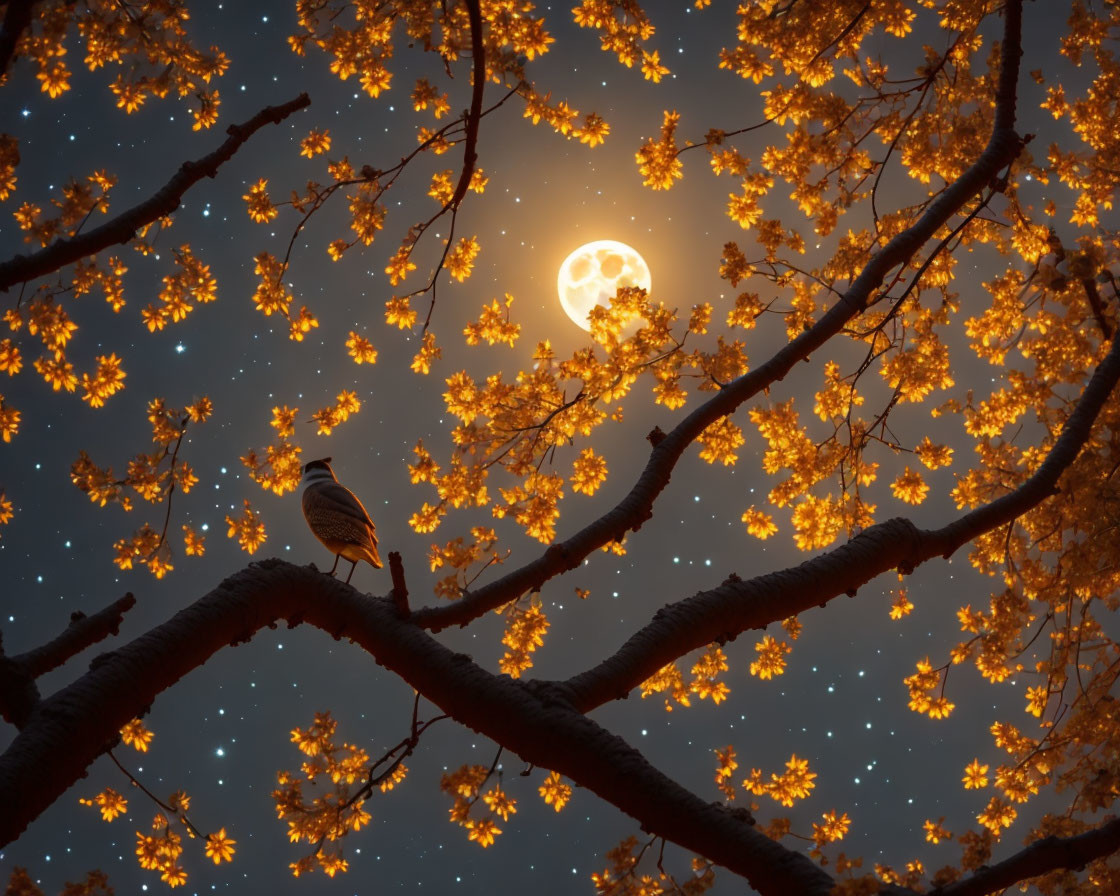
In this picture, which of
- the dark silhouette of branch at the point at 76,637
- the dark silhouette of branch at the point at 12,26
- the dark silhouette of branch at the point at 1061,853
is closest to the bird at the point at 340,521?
the dark silhouette of branch at the point at 76,637

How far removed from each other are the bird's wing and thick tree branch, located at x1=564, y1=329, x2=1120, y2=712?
2.26 m

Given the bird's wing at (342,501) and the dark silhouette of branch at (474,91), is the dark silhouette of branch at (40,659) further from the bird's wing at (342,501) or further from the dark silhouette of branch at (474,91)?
the dark silhouette of branch at (474,91)

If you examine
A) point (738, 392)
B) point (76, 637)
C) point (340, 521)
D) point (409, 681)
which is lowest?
point (409, 681)

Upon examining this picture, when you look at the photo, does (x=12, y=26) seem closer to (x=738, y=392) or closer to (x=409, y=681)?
(x=409, y=681)

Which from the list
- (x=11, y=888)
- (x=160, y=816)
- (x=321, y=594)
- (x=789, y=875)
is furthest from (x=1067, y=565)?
(x=11, y=888)

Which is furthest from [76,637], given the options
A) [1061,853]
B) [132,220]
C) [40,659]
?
[1061,853]

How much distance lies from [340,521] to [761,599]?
2.56 metres

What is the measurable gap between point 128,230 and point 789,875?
364 cm

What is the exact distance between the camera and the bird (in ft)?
14.3

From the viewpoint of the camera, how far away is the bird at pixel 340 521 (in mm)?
4352

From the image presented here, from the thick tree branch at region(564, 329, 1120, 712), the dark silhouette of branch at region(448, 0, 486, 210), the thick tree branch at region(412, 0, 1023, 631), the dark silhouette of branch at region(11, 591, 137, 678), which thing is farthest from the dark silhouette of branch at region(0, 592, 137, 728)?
the dark silhouette of branch at region(448, 0, 486, 210)

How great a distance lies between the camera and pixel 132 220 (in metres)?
3.53

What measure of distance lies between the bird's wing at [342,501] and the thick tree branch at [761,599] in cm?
226

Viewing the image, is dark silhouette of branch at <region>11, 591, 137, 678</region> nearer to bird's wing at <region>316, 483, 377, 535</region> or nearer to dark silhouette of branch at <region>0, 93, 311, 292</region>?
bird's wing at <region>316, 483, 377, 535</region>
